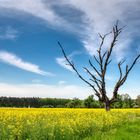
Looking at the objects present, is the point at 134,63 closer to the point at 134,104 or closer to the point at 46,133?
the point at 46,133

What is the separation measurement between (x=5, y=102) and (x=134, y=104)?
157 ft

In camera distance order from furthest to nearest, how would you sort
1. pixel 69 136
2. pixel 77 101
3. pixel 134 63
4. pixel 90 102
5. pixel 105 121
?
pixel 77 101 → pixel 90 102 → pixel 134 63 → pixel 105 121 → pixel 69 136

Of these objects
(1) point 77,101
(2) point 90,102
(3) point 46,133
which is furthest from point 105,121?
(1) point 77,101

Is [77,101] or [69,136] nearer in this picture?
[69,136]

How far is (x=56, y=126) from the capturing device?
14.2m

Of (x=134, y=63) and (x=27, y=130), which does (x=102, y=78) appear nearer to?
(x=134, y=63)

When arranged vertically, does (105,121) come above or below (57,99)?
below

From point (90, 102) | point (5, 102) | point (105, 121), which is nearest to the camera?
point (105, 121)

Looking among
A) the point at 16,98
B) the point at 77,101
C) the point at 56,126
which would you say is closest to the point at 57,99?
the point at 16,98

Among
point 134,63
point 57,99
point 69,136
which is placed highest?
point 57,99

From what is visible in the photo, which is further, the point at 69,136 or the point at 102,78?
the point at 102,78

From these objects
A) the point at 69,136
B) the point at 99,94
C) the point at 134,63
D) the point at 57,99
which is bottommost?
the point at 69,136

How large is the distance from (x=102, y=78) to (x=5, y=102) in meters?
85.7

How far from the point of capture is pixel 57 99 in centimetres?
12056
